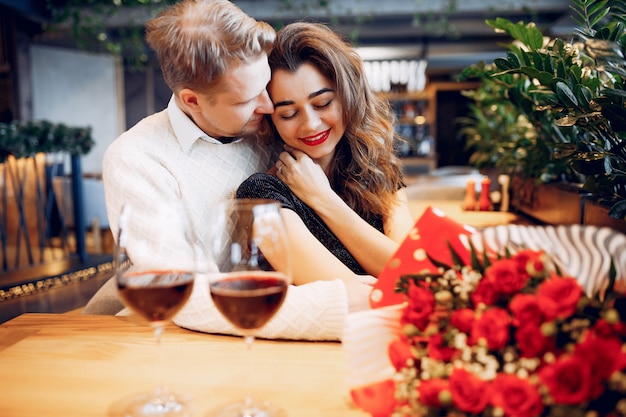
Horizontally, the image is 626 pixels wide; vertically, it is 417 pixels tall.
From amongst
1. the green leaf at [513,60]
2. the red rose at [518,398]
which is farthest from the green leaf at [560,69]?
the red rose at [518,398]

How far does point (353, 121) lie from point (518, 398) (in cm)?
126

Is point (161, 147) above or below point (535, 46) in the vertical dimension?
below

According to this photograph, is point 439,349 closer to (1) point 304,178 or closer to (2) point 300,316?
(2) point 300,316

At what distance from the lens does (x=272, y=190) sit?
4.73ft

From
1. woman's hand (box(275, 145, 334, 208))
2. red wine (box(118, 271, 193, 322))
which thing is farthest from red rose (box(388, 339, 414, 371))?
woman's hand (box(275, 145, 334, 208))

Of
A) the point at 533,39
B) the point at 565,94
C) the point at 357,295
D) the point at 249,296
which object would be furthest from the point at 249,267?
the point at 533,39

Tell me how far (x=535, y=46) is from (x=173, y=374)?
1.14 meters

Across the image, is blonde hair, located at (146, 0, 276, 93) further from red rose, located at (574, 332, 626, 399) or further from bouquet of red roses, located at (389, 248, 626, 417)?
red rose, located at (574, 332, 626, 399)

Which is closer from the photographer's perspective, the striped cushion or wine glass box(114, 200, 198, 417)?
the striped cushion

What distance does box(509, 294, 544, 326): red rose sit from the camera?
0.51 m

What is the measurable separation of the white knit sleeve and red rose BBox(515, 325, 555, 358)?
1.43 ft

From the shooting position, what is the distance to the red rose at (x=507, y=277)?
21.6 inches

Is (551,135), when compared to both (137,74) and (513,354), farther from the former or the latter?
(137,74)

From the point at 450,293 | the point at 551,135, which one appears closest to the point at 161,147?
the point at 450,293
